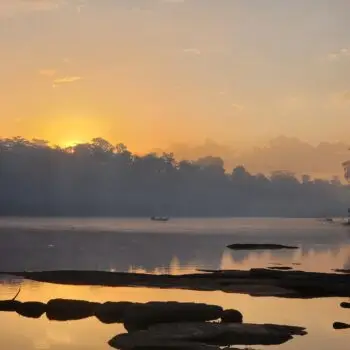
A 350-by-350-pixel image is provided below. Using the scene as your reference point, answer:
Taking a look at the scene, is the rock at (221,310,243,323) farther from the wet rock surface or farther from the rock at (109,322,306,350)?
the wet rock surface

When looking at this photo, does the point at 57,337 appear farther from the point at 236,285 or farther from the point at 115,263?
the point at 115,263

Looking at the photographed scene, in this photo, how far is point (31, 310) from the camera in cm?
4138

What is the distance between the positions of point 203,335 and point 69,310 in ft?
40.7

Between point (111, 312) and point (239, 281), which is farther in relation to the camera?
point (239, 281)

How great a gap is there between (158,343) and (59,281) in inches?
1307

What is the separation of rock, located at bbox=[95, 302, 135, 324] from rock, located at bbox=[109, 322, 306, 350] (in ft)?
19.2

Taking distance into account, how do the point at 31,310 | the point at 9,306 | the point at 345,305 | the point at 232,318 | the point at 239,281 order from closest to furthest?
the point at 232,318 → the point at 31,310 → the point at 9,306 → the point at 345,305 → the point at 239,281

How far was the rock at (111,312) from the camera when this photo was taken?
126 feet

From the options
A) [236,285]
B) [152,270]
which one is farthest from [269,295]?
[152,270]

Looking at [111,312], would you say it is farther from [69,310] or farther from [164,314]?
[164,314]

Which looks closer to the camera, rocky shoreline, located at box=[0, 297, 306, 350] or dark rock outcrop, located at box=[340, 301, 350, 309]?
rocky shoreline, located at box=[0, 297, 306, 350]

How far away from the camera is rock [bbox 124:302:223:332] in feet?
117

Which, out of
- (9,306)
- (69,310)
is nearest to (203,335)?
(69,310)

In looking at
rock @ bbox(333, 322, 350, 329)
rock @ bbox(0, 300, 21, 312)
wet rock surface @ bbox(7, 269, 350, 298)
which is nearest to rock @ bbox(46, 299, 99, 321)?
rock @ bbox(0, 300, 21, 312)
